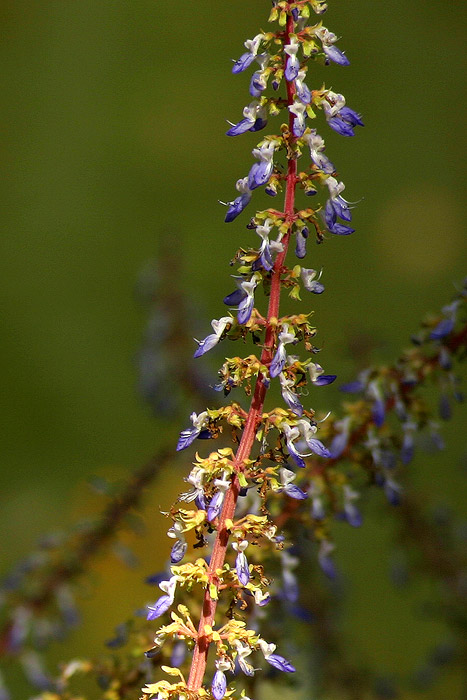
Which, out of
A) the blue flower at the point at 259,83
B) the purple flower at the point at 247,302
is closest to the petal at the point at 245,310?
the purple flower at the point at 247,302

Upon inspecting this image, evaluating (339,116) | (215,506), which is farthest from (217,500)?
(339,116)

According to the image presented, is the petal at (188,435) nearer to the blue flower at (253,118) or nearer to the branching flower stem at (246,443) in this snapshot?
the branching flower stem at (246,443)

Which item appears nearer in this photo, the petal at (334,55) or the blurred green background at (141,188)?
the petal at (334,55)

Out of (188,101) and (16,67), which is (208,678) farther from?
(16,67)

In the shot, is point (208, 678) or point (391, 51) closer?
point (208, 678)

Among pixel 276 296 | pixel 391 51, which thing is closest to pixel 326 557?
pixel 276 296

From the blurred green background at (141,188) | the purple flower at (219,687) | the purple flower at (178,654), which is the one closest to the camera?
the purple flower at (219,687)

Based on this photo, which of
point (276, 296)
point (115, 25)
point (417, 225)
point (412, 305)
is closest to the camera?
point (276, 296)
